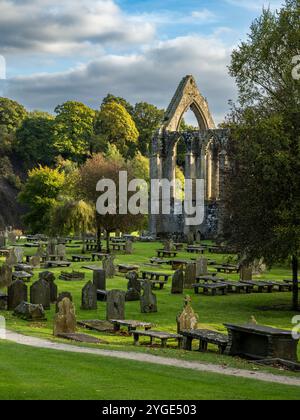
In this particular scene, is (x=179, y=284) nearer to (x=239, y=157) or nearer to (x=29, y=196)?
(x=239, y=157)

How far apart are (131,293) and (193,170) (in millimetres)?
37900

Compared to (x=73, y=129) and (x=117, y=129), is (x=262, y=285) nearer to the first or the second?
(x=117, y=129)

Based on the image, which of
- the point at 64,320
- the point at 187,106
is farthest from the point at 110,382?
the point at 187,106

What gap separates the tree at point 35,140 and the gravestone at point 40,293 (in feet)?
227

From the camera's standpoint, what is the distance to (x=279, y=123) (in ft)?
78.1

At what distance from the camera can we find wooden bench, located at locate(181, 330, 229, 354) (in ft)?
55.2

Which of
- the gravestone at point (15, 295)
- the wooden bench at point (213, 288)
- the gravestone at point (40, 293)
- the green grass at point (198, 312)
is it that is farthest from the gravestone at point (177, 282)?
the gravestone at point (15, 295)

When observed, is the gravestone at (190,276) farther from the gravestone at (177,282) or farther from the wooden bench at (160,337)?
the wooden bench at (160,337)

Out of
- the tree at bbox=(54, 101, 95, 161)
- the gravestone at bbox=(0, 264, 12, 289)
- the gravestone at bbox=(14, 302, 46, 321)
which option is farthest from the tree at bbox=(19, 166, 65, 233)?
the gravestone at bbox=(14, 302, 46, 321)

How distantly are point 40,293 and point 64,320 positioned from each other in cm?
541

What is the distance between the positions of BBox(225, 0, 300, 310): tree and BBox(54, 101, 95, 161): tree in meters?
63.7

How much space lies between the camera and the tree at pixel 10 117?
95562 millimetres

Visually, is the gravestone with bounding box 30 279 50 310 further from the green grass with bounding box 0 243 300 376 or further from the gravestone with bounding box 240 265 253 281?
the gravestone with bounding box 240 265 253 281
